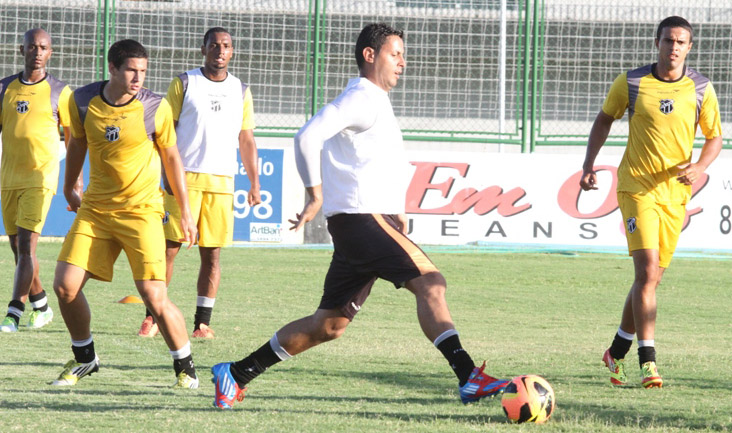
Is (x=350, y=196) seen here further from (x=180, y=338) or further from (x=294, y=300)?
(x=294, y=300)

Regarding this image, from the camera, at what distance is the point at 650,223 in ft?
21.5

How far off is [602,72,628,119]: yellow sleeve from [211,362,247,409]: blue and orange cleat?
2.98m

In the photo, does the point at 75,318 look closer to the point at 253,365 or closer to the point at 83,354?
the point at 83,354

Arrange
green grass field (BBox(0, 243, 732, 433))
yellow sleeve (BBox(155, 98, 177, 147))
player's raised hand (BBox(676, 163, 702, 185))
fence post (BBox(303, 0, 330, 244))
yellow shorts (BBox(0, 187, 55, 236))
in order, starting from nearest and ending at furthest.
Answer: green grass field (BBox(0, 243, 732, 433)) < yellow sleeve (BBox(155, 98, 177, 147)) < player's raised hand (BBox(676, 163, 702, 185)) < yellow shorts (BBox(0, 187, 55, 236)) < fence post (BBox(303, 0, 330, 244))

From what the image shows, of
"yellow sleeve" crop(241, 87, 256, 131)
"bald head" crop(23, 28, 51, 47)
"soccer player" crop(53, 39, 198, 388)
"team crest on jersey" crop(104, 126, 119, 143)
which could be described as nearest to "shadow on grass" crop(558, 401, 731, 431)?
"soccer player" crop(53, 39, 198, 388)

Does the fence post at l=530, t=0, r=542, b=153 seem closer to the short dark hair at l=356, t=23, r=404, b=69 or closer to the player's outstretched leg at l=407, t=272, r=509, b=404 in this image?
the short dark hair at l=356, t=23, r=404, b=69

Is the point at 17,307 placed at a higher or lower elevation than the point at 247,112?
lower

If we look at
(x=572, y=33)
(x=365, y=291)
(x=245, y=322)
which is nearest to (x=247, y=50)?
(x=572, y=33)

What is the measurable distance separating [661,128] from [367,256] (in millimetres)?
2421

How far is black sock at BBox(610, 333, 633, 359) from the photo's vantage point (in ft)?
21.6

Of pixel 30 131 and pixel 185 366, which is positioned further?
pixel 30 131

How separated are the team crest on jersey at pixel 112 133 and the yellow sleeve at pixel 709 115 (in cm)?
350

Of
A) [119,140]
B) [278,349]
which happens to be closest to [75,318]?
[119,140]

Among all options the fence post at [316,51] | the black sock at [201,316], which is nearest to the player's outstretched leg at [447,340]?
the black sock at [201,316]
